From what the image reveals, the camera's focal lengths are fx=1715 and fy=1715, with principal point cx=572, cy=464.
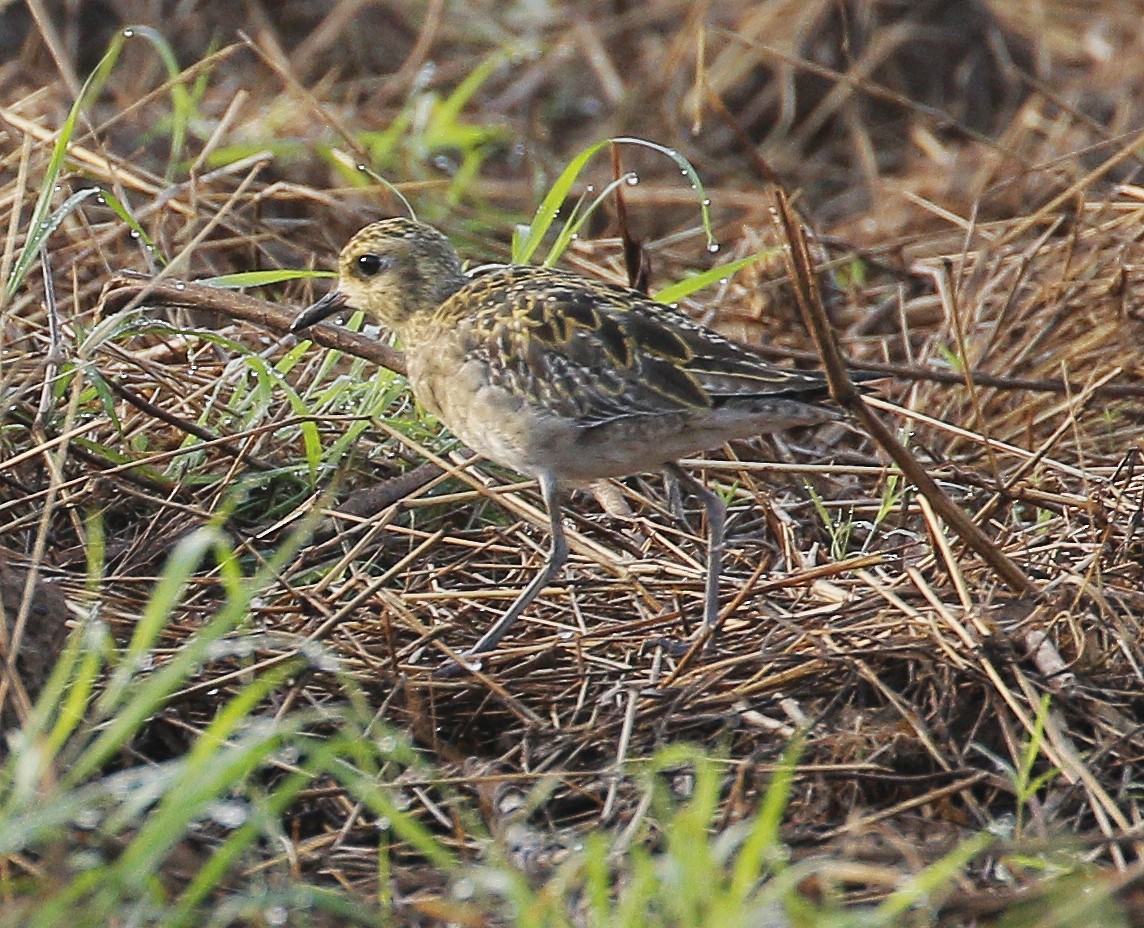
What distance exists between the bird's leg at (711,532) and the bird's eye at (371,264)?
1.12 m

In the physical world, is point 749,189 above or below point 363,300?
below

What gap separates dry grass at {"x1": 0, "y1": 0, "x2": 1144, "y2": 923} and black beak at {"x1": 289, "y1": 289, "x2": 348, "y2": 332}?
18 cm

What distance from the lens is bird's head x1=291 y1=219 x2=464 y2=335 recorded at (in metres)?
5.45

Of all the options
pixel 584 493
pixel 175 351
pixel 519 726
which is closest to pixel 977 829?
pixel 519 726

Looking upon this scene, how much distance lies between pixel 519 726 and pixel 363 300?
165cm

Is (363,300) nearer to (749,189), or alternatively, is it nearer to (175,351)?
(175,351)

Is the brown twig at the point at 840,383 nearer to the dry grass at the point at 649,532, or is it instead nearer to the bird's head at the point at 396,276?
the dry grass at the point at 649,532

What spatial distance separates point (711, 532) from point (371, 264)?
142 centimetres

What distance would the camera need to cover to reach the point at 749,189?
9430mm

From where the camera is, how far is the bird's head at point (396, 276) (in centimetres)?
545

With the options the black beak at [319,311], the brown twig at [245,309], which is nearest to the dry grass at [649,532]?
the brown twig at [245,309]

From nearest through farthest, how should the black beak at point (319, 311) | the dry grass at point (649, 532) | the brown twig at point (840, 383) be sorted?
the brown twig at point (840, 383) < the dry grass at point (649, 532) < the black beak at point (319, 311)

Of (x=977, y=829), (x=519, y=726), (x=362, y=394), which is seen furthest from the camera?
(x=362, y=394)

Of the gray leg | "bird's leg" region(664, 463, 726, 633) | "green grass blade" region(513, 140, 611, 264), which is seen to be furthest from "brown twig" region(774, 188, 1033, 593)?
"green grass blade" region(513, 140, 611, 264)
